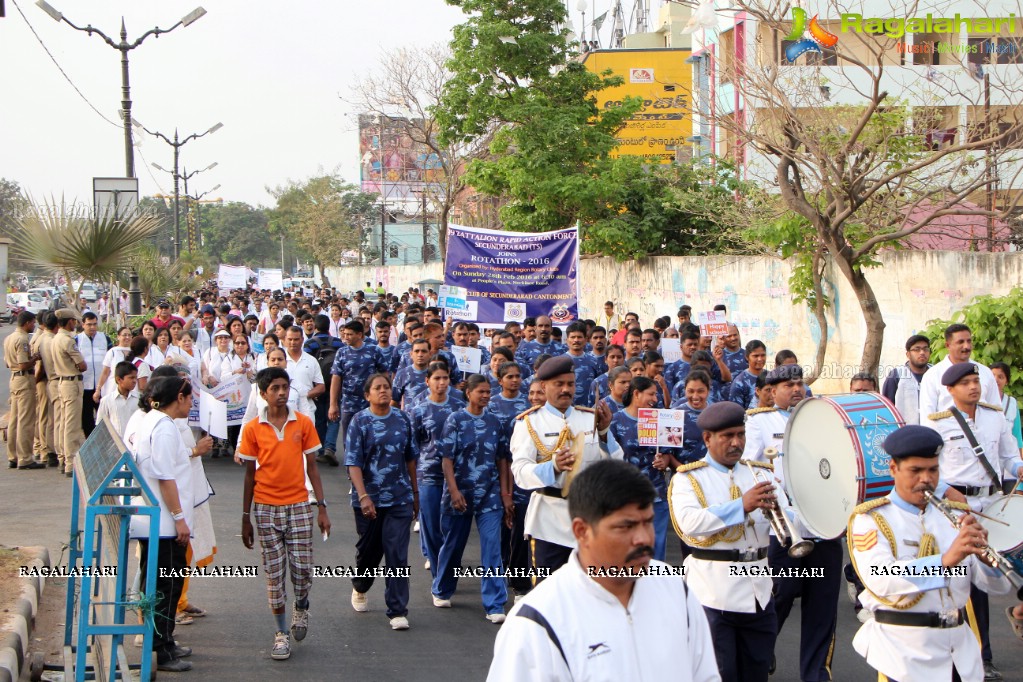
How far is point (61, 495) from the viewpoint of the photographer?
12461mm

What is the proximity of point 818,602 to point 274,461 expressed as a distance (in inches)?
135

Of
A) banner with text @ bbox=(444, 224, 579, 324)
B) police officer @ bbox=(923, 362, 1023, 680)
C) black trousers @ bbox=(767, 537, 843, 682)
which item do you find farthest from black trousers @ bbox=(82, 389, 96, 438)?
police officer @ bbox=(923, 362, 1023, 680)

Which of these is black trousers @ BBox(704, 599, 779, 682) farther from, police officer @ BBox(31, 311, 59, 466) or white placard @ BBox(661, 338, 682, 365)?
police officer @ BBox(31, 311, 59, 466)

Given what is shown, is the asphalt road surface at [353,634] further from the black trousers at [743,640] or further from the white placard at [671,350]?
the white placard at [671,350]

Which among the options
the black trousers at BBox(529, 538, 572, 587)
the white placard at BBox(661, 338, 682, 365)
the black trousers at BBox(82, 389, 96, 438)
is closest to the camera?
the black trousers at BBox(529, 538, 572, 587)

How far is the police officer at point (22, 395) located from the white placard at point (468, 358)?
552cm

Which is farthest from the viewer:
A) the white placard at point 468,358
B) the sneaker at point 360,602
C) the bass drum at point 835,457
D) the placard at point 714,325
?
the placard at point 714,325

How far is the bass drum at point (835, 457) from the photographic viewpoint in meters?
5.81

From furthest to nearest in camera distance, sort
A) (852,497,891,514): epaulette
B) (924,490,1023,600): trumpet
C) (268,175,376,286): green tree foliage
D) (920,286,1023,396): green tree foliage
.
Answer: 1. (268,175,376,286): green tree foliage
2. (920,286,1023,396): green tree foliage
3. (852,497,891,514): epaulette
4. (924,490,1023,600): trumpet

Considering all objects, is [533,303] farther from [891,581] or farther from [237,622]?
[891,581]

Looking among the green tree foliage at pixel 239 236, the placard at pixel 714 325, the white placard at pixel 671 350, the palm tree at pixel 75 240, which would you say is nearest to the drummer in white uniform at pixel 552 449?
the placard at pixel 714 325

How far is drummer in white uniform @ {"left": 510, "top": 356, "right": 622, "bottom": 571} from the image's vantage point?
7.02 m

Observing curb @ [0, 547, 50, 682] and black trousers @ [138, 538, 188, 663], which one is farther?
black trousers @ [138, 538, 188, 663]

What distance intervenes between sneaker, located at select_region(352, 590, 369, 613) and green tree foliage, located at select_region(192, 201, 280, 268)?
331 feet
